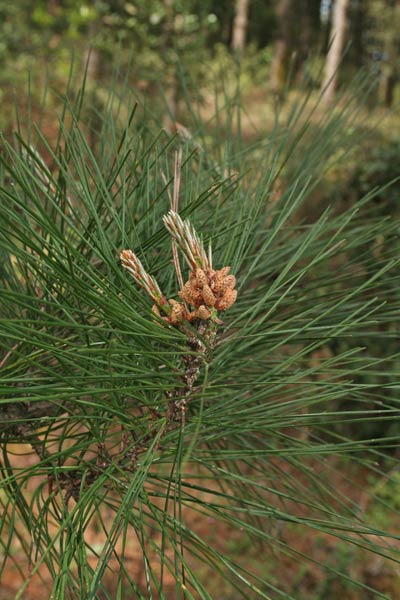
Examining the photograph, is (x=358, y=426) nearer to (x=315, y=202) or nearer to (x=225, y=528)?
(x=225, y=528)

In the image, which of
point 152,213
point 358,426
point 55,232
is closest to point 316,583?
point 358,426

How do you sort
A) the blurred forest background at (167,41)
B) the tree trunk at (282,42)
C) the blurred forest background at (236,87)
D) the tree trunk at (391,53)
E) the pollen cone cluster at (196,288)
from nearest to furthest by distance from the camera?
the pollen cone cluster at (196,288), the blurred forest background at (236,87), the blurred forest background at (167,41), the tree trunk at (282,42), the tree trunk at (391,53)

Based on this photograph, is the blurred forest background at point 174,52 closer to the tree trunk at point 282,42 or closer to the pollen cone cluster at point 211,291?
the tree trunk at point 282,42

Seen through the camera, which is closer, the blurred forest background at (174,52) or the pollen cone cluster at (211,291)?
the pollen cone cluster at (211,291)

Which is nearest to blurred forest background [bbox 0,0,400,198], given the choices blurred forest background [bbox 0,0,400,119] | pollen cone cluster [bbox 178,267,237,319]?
blurred forest background [bbox 0,0,400,119]

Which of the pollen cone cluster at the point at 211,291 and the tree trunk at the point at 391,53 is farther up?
the pollen cone cluster at the point at 211,291

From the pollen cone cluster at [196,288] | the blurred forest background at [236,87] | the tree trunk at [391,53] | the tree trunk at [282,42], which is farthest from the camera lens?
the tree trunk at [391,53]

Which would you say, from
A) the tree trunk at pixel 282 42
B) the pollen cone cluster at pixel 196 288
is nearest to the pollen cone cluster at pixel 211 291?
the pollen cone cluster at pixel 196 288

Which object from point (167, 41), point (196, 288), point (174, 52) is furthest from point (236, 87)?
point (167, 41)

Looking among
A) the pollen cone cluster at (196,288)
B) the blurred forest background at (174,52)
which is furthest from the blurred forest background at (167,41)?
the pollen cone cluster at (196,288)
